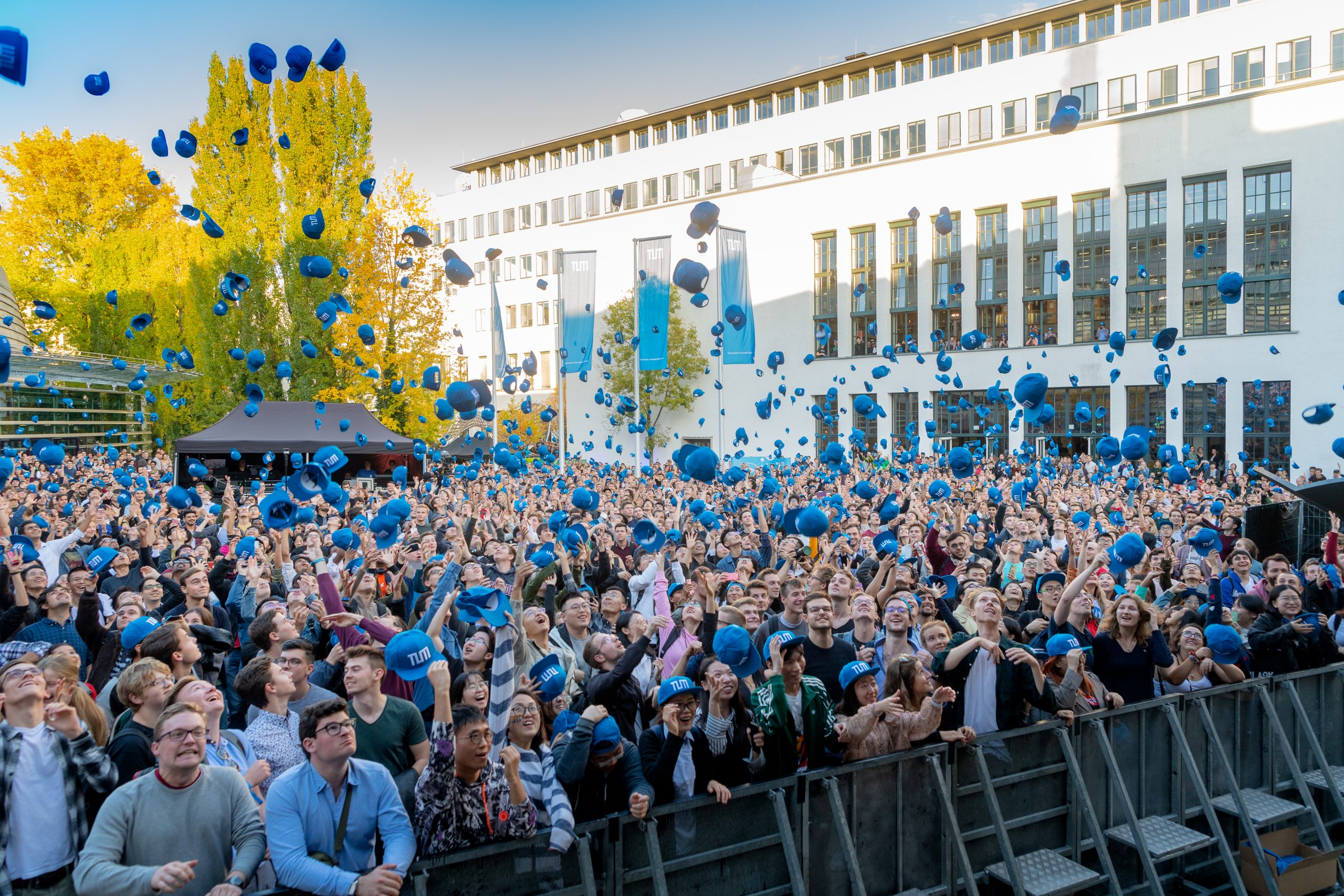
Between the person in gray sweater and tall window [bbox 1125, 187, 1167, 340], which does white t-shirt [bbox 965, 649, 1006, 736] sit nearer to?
the person in gray sweater

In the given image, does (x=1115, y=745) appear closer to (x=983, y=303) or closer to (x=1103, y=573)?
(x=1103, y=573)

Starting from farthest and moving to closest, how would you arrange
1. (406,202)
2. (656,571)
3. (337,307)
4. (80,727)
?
(406,202), (337,307), (656,571), (80,727)

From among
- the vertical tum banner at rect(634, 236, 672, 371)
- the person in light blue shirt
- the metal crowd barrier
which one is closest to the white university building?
the vertical tum banner at rect(634, 236, 672, 371)

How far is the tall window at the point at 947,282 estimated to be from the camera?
Result: 38.0 m

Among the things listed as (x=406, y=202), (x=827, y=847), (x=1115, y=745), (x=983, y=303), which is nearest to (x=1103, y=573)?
(x=1115, y=745)

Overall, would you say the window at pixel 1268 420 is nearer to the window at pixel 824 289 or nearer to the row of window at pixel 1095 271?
the row of window at pixel 1095 271

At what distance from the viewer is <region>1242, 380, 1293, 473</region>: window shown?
31703mm

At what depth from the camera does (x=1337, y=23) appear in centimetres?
3120

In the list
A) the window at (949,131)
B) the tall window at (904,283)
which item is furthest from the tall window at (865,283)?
the window at (949,131)

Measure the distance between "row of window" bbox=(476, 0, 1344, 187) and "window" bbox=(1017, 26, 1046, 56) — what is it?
2 cm

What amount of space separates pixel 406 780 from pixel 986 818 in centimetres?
302

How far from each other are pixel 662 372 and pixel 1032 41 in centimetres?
2037

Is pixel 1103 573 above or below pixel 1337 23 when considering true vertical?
below

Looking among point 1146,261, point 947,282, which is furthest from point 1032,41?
point 1146,261
